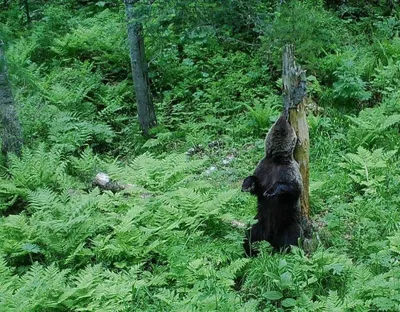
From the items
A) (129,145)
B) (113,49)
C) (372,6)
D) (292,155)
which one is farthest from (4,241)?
(372,6)

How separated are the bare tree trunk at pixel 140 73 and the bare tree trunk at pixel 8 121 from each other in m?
2.30

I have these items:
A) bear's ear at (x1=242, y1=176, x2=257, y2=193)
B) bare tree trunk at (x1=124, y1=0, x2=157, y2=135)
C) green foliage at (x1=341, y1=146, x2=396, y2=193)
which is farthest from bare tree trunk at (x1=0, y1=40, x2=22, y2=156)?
green foliage at (x1=341, y1=146, x2=396, y2=193)

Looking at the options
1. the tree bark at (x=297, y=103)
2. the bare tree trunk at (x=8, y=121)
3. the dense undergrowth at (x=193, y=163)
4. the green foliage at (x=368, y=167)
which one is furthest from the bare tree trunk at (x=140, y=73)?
the green foliage at (x=368, y=167)

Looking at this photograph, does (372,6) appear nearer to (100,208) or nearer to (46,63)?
(46,63)

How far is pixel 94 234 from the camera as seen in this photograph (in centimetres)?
606

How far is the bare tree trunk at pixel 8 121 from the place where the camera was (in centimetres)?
798

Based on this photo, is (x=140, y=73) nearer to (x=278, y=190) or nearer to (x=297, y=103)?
(x=297, y=103)

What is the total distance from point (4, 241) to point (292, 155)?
3548 millimetres

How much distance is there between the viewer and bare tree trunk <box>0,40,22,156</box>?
7.98 meters

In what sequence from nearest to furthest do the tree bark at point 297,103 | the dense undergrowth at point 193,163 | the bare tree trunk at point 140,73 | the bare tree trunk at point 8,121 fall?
1. the dense undergrowth at point 193,163
2. the tree bark at point 297,103
3. the bare tree trunk at point 8,121
4. the bare tree trunk at point 140,73

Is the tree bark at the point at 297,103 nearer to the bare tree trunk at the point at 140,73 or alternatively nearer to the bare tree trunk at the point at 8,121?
the bare tree trunk at the point at 140,73

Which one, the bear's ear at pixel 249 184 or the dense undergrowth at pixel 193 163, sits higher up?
the bear's ear at pixel 249 184

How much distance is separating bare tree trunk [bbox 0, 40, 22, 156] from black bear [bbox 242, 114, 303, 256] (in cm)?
469

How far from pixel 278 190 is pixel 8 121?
5197 mm
